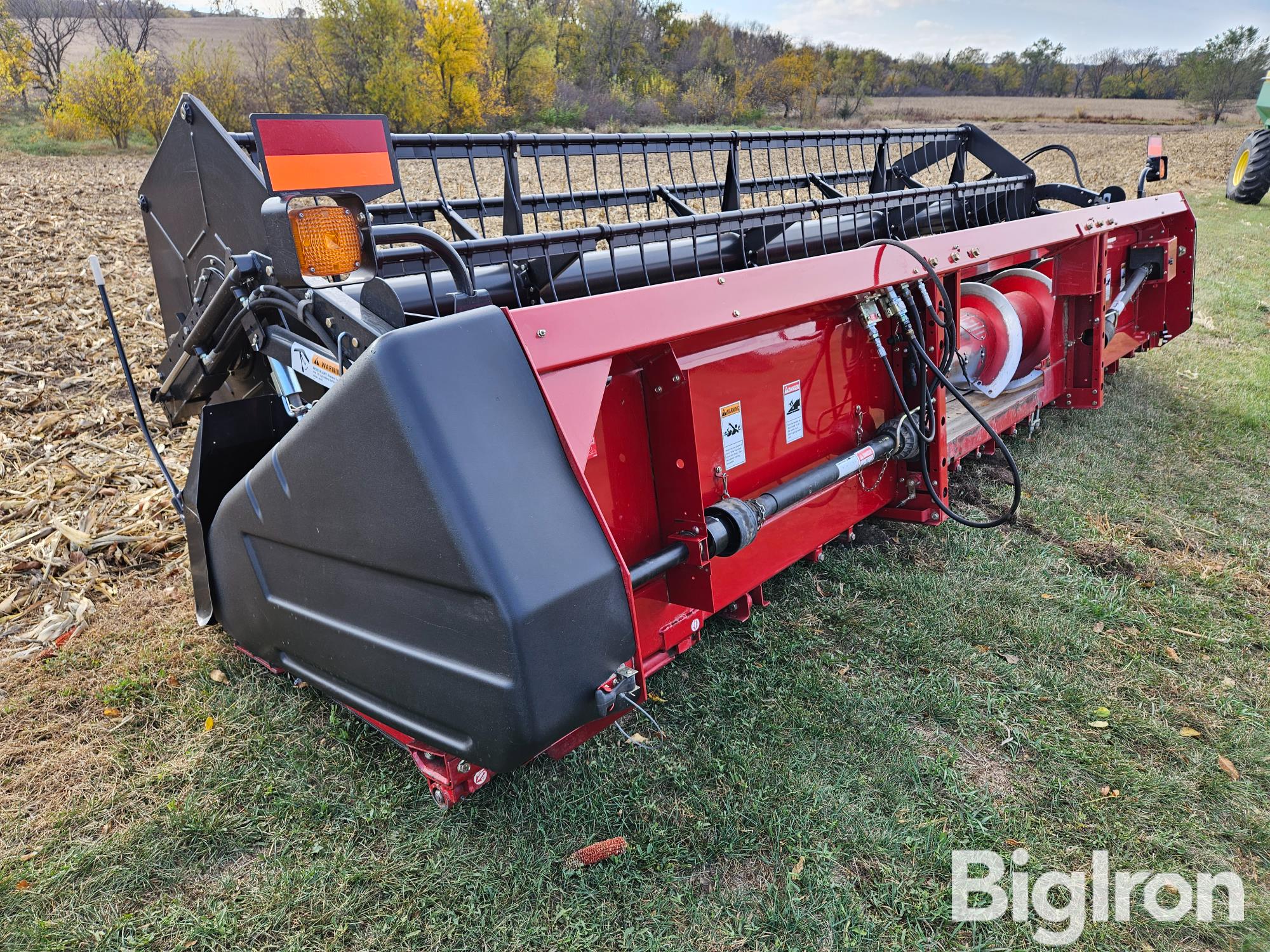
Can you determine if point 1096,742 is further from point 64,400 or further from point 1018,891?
point 64,400

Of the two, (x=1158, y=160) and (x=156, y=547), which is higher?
(x=1158, y=160)

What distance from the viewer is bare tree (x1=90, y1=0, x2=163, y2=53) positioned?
3659cm

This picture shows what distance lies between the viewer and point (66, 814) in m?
2.06

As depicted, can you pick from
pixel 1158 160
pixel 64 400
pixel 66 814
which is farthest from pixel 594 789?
pixel 1158 160

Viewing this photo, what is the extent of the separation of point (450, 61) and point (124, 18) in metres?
20.0

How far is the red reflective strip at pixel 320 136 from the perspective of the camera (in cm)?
182

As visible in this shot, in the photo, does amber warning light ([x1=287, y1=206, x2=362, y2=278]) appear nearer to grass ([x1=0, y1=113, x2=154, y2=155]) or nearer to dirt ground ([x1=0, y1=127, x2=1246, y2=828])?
dirt ground ([x1=0, y1=127, x2=1246, y2=828])

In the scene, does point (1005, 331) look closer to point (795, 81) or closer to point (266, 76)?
point (266, 76)

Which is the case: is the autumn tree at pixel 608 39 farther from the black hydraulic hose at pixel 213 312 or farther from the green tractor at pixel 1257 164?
the black hydraulic hose at pixel 213 312

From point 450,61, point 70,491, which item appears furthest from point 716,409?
point 450,61

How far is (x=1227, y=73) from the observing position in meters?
33.1

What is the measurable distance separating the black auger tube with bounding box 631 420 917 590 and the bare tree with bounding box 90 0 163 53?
43436 millimetres

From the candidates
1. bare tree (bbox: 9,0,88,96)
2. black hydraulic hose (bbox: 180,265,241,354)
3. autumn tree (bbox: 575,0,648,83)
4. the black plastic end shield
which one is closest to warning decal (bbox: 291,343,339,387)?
the black plastic end shield

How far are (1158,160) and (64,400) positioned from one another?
7.04 meters
